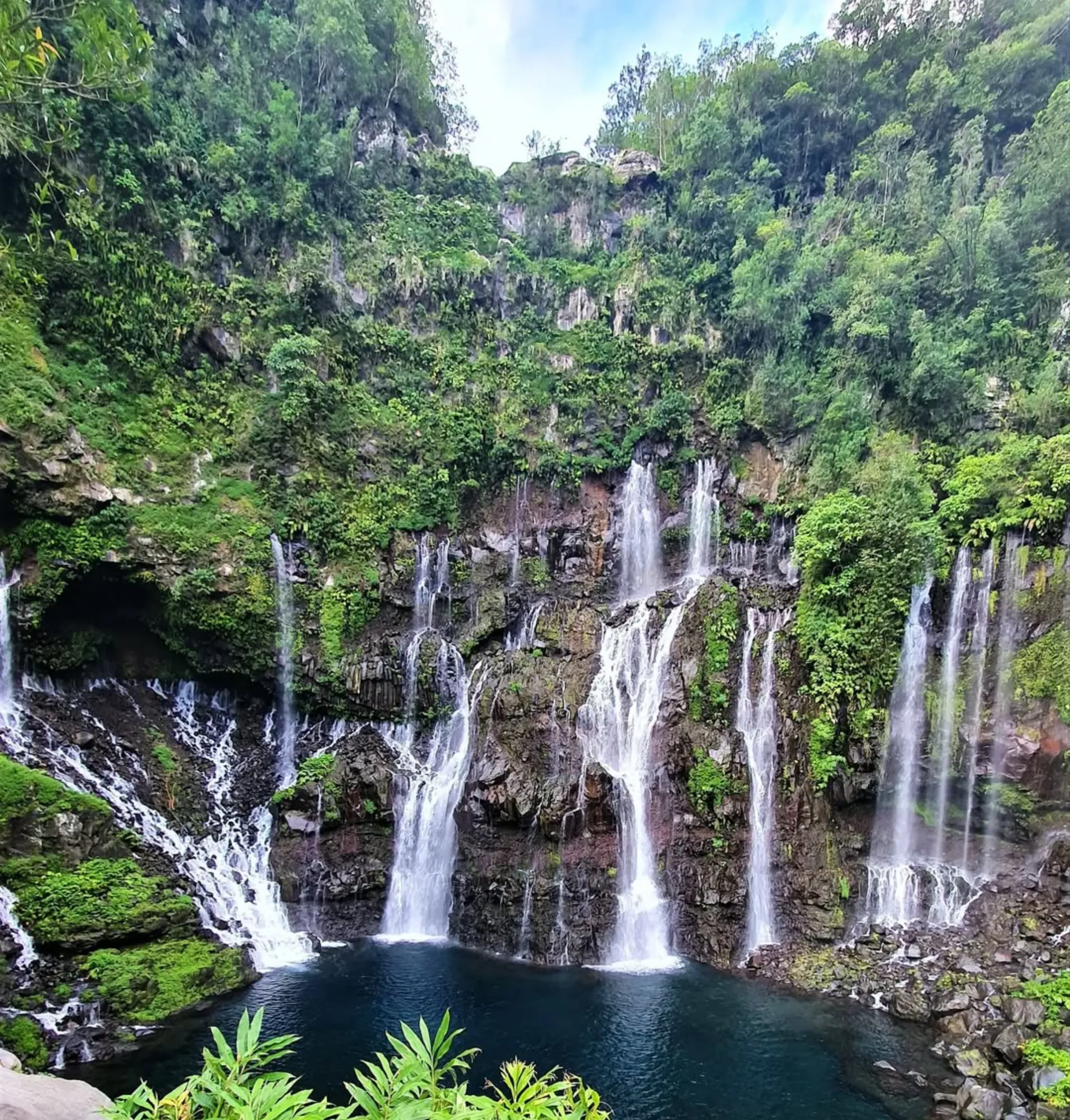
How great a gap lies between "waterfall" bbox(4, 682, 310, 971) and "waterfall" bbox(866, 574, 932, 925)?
13.8 m

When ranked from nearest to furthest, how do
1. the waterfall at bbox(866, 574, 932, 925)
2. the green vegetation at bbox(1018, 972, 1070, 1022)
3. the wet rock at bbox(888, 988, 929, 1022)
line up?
the green vegetation at bbox(1018, 972, 1070, 1022)
the wet rock at bbox(888, 988, 929, 1022)
the waterfall at bbox(866, 574, 932, 925)

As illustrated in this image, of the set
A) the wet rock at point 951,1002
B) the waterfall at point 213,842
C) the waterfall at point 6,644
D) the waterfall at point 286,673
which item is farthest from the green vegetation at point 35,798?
the wet rock at point 951,1002

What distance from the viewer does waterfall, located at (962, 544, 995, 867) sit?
53.8ft

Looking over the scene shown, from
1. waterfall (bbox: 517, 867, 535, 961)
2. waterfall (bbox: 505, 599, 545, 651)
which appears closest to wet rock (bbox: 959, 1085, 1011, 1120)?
waterfall (bbox: 517, 867, 535, 961)

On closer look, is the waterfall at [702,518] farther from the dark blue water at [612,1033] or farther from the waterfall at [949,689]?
the dark blue water at [612,1033]

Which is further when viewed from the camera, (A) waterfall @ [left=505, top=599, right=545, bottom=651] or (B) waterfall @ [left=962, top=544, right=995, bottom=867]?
(A) waterfall @ [left=505, top=599, right=545, bottom=651]

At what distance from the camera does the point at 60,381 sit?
730 inches

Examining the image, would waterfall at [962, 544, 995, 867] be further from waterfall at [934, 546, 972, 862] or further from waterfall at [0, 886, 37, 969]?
waterfall at [0, 886, 37, 969]

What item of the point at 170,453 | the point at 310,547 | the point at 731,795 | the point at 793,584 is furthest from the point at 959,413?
the point at 170,453

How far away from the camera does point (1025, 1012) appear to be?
11.8 m

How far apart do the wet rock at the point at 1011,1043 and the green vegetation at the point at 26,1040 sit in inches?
605

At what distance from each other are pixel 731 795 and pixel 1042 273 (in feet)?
64.1

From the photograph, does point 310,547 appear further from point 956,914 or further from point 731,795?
point 956,914

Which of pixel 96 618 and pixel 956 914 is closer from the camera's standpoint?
pixel 956 914
